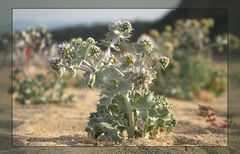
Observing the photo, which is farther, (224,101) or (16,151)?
(224,101)

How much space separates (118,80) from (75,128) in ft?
4.70

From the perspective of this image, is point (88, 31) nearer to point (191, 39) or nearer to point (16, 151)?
point (191, 39)

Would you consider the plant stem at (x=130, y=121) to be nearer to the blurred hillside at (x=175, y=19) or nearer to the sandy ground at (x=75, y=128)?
the sandy ground at (x=75, y=128)

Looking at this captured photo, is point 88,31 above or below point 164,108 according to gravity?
above

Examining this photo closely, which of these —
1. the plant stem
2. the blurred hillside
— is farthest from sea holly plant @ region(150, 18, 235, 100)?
the blurred hillside

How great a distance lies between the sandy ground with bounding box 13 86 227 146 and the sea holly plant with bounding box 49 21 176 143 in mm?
135

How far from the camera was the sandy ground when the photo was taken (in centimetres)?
469

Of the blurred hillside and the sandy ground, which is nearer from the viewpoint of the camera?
the sandy ground

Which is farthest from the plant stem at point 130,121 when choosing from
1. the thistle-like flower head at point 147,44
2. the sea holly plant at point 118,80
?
the thistle-like flower head at point 147,44

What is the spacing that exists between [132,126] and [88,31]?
9.67 meters

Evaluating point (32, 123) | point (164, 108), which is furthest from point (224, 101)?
point (164, 108)

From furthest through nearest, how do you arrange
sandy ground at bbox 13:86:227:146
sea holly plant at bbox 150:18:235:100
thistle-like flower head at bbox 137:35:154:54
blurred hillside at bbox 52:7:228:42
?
blurred hillside at bbox 52:7:228:42 < sea holly plant at bbox 150:18:235:100 < sandy ground at bbox 13:86:227:146 < thistle-like flower head at bbox 137:35:154:54

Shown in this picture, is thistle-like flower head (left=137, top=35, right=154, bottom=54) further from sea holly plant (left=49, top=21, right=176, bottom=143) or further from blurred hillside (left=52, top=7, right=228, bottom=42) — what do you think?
blurred hillside (left=52, top=7, right=228, bottom=42)

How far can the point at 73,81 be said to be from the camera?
1057 cm
